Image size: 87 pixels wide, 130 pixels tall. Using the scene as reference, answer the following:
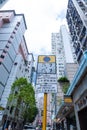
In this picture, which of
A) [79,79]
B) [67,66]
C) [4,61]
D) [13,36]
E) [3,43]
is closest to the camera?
[79,79]

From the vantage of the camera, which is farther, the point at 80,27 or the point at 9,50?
the point at 9,50

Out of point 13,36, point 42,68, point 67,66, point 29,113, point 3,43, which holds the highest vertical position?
point 13,36

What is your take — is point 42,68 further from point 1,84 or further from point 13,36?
point 13,36

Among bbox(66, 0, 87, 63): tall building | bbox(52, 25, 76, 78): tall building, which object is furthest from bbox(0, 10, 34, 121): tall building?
bbox(66, 0, 87, 63): tall building

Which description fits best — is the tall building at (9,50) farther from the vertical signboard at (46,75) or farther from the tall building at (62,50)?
the vertical signboard at (46,75)

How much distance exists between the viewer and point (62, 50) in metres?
81.8

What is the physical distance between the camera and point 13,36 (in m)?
53.5

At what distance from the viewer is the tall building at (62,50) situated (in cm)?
6292

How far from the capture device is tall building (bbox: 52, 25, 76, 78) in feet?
206

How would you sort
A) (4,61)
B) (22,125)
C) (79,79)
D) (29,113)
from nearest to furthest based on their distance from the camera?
(79,79) → (29,113) → (22,125) → (4,61)

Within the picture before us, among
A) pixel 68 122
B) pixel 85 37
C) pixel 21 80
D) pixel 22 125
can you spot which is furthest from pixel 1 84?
pixel 68 122

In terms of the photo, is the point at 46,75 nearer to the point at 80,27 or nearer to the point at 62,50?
the point at 80,27

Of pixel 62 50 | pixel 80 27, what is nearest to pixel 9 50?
pixel 80 27

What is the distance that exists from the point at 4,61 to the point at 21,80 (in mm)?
18815
